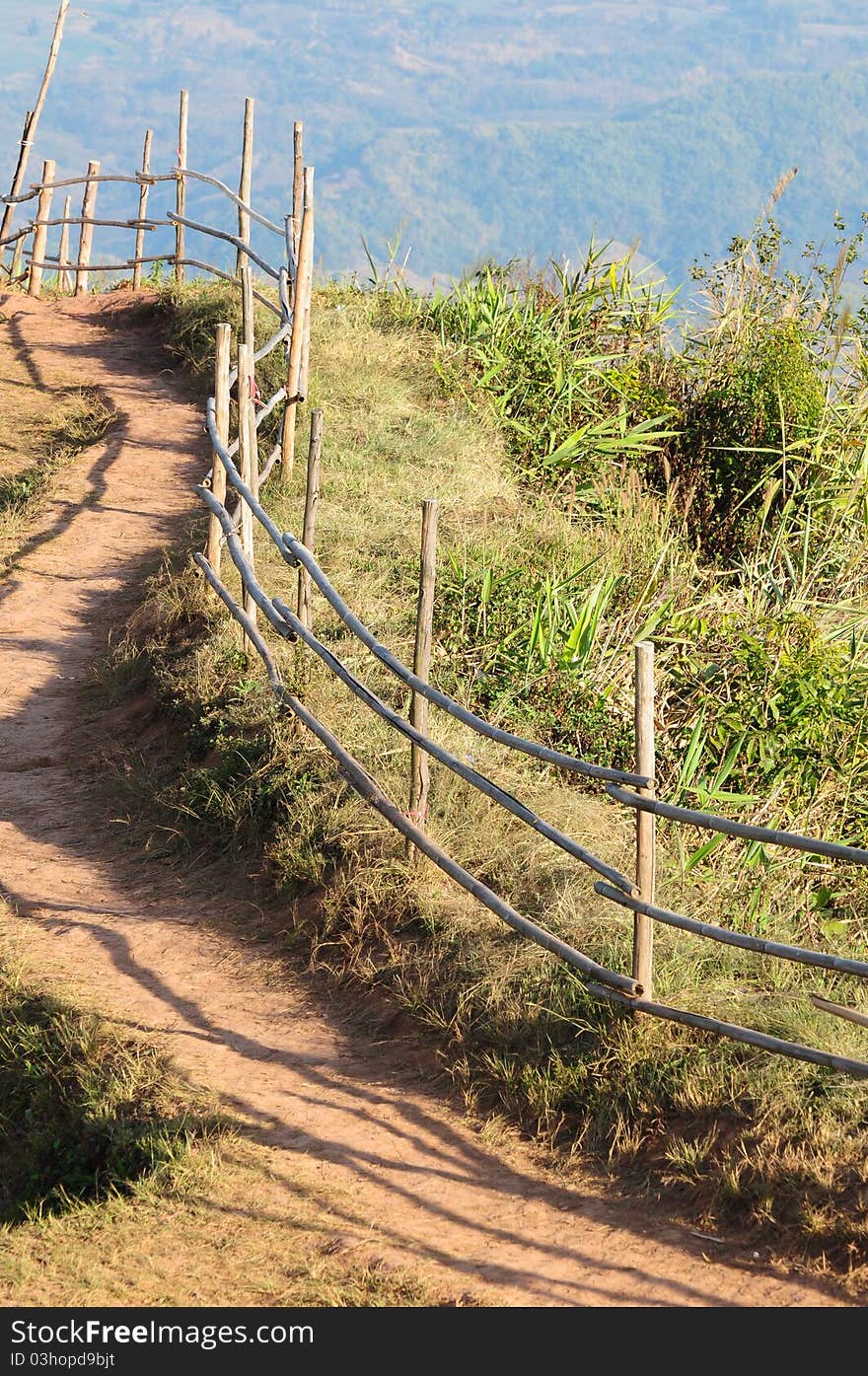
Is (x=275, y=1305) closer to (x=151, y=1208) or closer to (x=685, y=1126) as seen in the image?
(x=151, y=1208)

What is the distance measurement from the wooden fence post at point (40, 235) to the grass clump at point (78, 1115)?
941 centimetres

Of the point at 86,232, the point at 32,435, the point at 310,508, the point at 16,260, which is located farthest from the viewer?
the point at 16,260

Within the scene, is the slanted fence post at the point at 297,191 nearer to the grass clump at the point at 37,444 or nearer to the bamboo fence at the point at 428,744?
the bamboo fence at the point at 428,744

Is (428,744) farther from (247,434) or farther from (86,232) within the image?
(86,232)

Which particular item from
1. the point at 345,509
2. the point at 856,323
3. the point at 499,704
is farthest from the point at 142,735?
the point at 856,323

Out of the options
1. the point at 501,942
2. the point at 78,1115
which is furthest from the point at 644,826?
the point at 78,1115

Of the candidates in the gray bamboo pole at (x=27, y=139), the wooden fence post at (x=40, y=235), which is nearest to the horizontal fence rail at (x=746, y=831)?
the wooden fence post at (x=40, y=235)

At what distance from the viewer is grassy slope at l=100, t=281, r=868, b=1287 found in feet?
10.3

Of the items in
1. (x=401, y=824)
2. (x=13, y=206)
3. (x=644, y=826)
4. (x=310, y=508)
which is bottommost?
(x=401, y=824)

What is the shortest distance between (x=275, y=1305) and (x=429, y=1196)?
1.63ft

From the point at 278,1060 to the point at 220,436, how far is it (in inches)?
127

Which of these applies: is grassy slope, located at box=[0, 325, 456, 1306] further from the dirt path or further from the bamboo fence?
the bamboo fence

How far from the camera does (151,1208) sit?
3.15 m

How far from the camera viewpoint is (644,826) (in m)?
3.34
